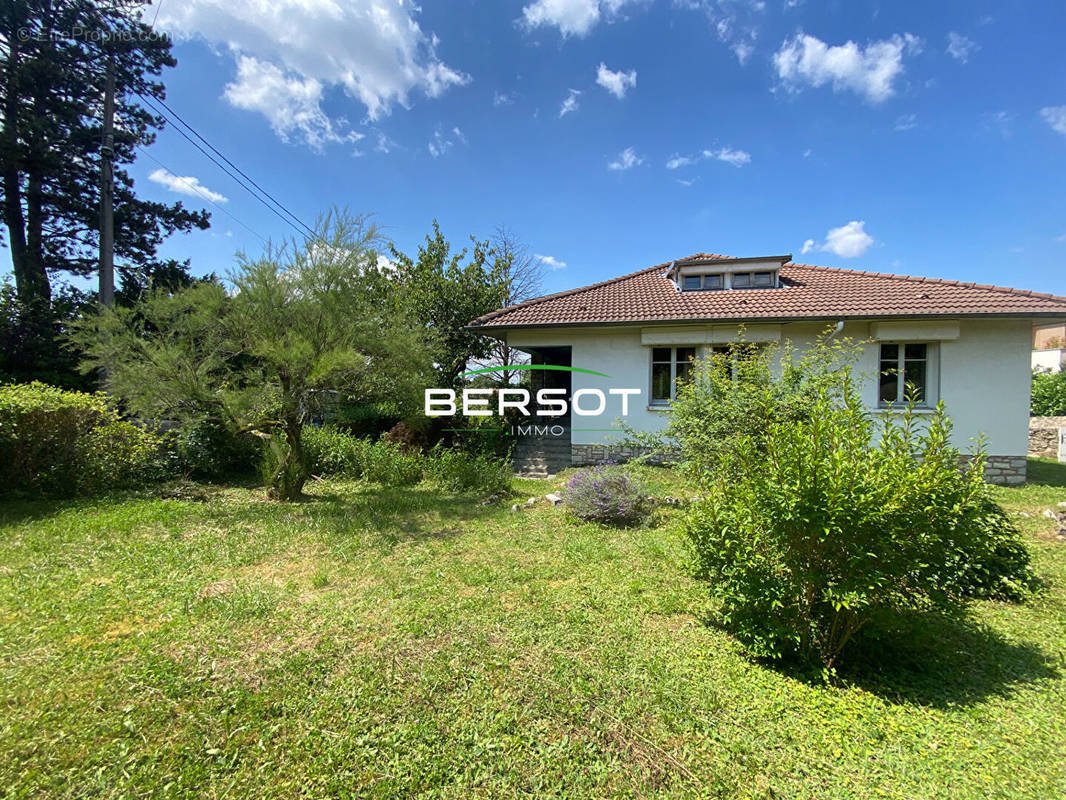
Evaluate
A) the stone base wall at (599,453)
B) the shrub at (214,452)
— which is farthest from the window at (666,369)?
the shrub at (214,452)

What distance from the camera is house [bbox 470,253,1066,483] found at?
9859mm

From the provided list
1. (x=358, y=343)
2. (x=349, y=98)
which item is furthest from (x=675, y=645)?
(x=349, y=98)

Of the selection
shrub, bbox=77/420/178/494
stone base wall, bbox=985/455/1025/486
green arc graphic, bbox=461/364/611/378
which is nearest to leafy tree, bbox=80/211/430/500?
shrub, bbox=77/420/178/494

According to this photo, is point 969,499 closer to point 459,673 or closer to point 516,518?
point 459,673

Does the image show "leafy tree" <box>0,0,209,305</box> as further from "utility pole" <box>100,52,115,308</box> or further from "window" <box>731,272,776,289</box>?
"window" <box>731,272,776,289</box>

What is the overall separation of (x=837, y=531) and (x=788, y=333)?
992 centimetres

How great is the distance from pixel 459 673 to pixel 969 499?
357 centimetres

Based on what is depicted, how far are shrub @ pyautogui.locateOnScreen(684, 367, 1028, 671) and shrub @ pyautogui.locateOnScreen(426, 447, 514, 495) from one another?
6159mm

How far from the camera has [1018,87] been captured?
798 centimetres

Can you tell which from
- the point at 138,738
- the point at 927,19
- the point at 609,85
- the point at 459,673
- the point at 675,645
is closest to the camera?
the point at 138,738

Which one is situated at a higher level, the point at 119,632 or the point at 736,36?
the point at 736,36

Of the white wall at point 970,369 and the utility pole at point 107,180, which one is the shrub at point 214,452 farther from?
the white wall at point 970,369

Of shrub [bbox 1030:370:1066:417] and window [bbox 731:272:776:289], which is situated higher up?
window [bbox 731:272:776:289]

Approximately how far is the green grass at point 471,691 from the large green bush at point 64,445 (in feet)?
12.3
